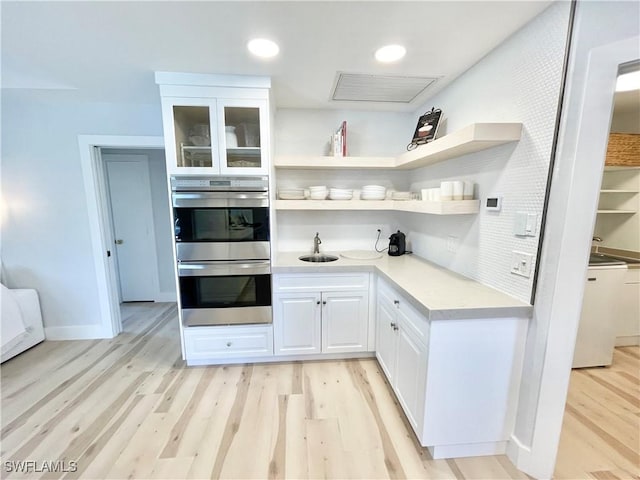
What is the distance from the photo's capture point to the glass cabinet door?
79.4 inches

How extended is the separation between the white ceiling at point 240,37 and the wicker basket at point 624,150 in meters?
1.74

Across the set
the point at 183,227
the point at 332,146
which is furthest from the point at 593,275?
the point at 183,227

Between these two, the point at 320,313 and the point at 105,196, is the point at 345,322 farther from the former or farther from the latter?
the point at 105,196

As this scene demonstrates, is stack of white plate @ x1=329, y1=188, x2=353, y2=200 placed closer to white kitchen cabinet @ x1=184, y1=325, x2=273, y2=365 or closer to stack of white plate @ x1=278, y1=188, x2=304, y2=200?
stack of white plate @ x1=278, y1=188, x2=304, y2=200

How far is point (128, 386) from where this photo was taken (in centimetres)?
213

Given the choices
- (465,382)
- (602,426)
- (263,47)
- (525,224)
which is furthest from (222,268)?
(602,426)

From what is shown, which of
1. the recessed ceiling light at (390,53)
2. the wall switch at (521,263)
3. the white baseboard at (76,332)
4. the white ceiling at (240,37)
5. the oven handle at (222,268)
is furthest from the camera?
the white baseboard at (76,332)

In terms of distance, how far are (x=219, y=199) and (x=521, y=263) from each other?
2039mm

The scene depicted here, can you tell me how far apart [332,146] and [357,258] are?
3.60 feet

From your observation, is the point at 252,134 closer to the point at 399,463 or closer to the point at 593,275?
the point at 399,463

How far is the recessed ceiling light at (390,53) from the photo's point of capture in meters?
1.61

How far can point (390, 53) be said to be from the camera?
166 cm

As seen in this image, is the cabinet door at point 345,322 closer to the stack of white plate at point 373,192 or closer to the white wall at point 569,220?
the stack of white plate at point 373,192

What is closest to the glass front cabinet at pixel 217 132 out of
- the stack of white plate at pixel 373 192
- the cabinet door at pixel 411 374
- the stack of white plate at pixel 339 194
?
the stack of white plate at pixel 339 194
